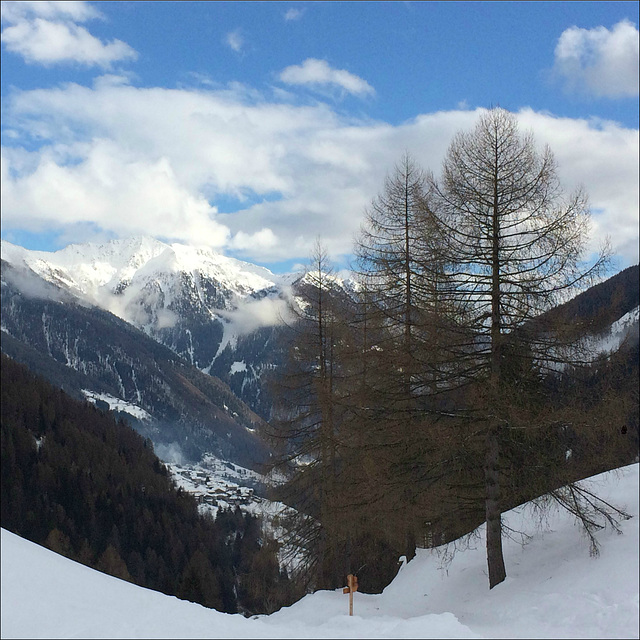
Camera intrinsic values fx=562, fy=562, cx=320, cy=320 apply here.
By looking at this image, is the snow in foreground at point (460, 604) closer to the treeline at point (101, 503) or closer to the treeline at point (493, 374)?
the treeline at point (493, 374)

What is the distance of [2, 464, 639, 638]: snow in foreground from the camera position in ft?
24.3

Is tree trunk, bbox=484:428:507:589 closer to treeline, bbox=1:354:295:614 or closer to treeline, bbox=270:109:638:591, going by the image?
treeline, bbox=270:109:638:591

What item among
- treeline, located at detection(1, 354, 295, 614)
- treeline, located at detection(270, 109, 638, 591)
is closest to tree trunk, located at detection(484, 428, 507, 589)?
treeline, located at detection(270, 109, 638, 591)

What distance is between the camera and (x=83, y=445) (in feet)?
344

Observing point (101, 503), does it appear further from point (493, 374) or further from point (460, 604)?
point (493, 374)

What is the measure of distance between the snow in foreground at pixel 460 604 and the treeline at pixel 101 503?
2719 inches

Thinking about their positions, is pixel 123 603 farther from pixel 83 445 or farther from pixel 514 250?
pixel 83 445

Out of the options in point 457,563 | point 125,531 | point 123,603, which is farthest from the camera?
point 125,531

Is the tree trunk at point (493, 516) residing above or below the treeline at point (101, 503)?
above

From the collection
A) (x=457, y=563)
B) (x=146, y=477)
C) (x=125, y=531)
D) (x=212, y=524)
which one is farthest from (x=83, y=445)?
(x=457, y=563)

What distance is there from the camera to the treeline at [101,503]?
84000mm

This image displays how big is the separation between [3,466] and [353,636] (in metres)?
105

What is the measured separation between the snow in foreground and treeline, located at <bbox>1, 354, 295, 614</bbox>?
227ft

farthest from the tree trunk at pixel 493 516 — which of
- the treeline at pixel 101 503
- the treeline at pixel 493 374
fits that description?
the treeline at pixel 101 503
